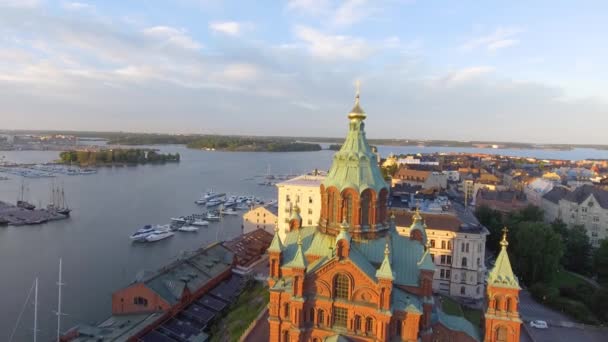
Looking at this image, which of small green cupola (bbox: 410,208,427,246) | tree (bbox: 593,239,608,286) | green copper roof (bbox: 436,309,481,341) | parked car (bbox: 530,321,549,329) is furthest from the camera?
tree (bbox: 593,239,608,286)

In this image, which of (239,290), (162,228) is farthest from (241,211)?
(239,290)

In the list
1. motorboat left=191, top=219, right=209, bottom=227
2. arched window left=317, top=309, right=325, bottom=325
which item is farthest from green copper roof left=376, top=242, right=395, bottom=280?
motorboat left=191, top=219, right=209, bottom=227

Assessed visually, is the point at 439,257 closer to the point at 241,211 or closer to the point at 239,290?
the point at 239,290

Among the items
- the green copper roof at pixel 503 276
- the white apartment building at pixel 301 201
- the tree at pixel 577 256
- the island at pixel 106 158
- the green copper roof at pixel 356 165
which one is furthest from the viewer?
the island at pixel 106 158

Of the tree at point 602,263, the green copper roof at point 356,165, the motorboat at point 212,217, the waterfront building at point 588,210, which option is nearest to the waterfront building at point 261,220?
the motorboat at point 212,217

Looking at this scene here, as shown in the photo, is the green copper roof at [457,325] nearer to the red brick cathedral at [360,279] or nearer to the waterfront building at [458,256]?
the red brick cathedral at [360,279]

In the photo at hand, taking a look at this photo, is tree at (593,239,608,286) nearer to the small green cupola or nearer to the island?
the small green cupola
